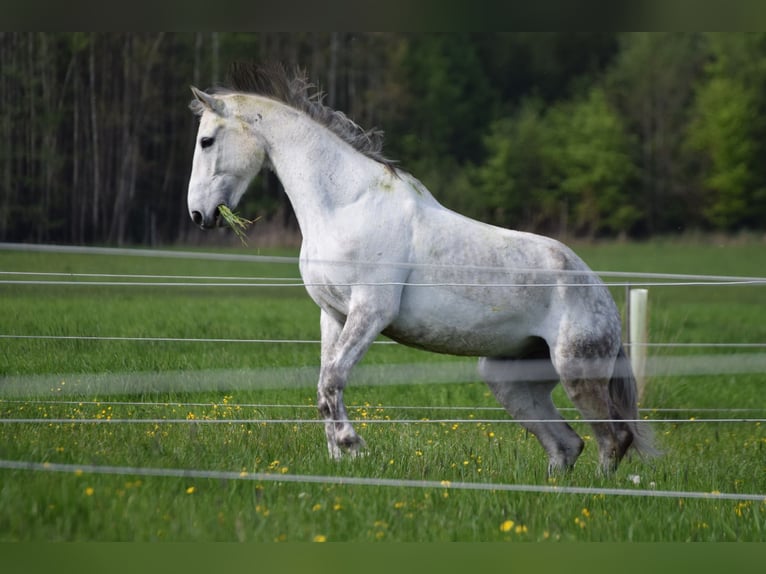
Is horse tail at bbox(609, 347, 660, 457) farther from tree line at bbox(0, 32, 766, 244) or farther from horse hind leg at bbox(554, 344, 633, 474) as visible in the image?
tree line at bbox(0, 32, 766, 244)

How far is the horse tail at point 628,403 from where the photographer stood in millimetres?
5934

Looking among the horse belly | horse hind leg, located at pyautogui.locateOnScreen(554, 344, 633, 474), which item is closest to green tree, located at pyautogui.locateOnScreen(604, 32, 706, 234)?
horse hind leg, located at pyautogui.locateOnScreen(554, 344, 633, 474)

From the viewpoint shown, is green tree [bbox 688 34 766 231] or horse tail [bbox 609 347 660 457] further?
green tree [bbox 688 34 766 231]

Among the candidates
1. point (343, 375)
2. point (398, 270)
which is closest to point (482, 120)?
point (398, 270)

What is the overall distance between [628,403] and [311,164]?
2199 millimetres

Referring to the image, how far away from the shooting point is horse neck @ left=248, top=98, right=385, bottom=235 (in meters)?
Result: 5.78

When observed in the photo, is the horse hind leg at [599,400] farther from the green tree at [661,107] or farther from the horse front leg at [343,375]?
the green tree at [661,107]

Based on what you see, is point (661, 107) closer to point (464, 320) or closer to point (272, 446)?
point (464, 320)

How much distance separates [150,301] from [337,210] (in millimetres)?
6805

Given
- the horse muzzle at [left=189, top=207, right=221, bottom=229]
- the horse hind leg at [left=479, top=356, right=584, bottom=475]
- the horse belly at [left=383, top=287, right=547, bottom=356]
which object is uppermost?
Result: the horse muzzle at [left=189, top=207, right=221, bottom=229]

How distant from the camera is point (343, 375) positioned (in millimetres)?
5488

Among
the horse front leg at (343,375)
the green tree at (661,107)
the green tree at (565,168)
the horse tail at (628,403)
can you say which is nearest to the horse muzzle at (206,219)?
the horse front leg at (343,375)

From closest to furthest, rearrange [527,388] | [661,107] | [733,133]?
[527,388]
[733,133]
[661,107]

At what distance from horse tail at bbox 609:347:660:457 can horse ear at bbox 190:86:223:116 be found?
258 cm
